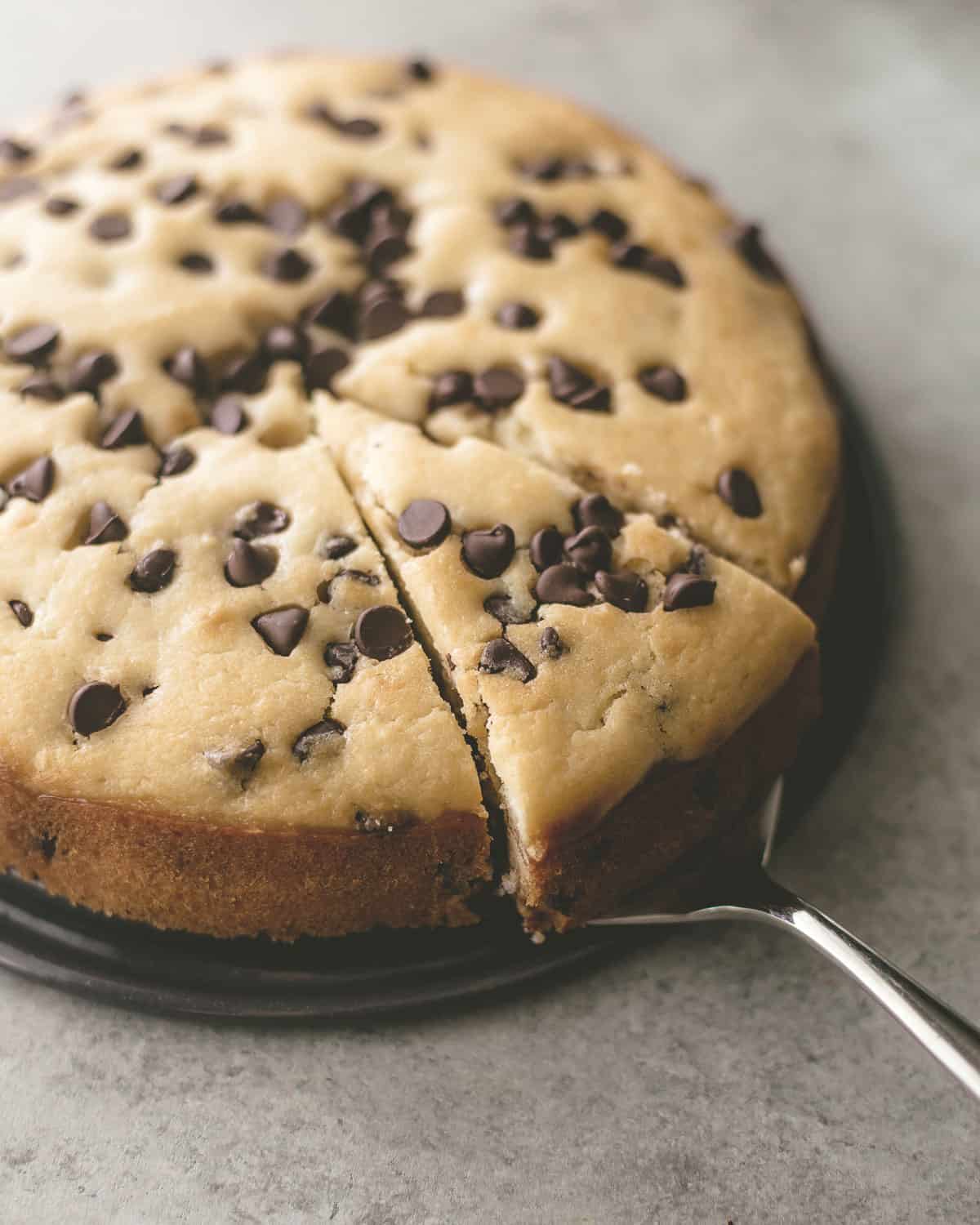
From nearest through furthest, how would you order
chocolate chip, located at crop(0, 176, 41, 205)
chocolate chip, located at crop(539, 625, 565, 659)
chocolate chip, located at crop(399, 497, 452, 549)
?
chocolate chip, located at crop(539, 625, 565, 659) → chocolate chip, located at crop(399, 497, 452, 549) → chocolate chip, located at crop(0, 176, 41, 205)

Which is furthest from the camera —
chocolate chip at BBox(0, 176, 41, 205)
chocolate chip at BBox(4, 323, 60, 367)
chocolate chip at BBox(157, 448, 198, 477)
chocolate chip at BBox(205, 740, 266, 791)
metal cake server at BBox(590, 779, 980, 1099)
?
chocolate chip at BBox(0, 176, 41, 205)

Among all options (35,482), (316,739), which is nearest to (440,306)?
(35,482)

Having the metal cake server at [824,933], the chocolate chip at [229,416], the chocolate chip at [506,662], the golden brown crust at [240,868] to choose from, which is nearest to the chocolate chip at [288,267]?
the chocolate chip at [229,416]

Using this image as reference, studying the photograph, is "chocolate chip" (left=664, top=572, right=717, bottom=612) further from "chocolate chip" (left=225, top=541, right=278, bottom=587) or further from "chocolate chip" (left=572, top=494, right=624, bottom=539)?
"chocolate chip" (left=225, top=541, right=278, bottom=587)

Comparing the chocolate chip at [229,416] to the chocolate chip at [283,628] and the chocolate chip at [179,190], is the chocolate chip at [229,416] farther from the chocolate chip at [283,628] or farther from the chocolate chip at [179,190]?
the chocolate chip at [179,190]

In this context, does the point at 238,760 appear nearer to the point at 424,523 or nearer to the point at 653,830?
the point at 424,523

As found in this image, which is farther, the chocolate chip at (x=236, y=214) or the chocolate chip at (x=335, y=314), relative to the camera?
the chocolate chip at (x=236, y=214)

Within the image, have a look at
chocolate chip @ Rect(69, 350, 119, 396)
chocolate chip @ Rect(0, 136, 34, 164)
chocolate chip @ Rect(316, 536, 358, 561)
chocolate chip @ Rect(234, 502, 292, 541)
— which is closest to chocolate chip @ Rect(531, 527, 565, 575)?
chocolate chip @ Rect(316, 536, 358, 561)
